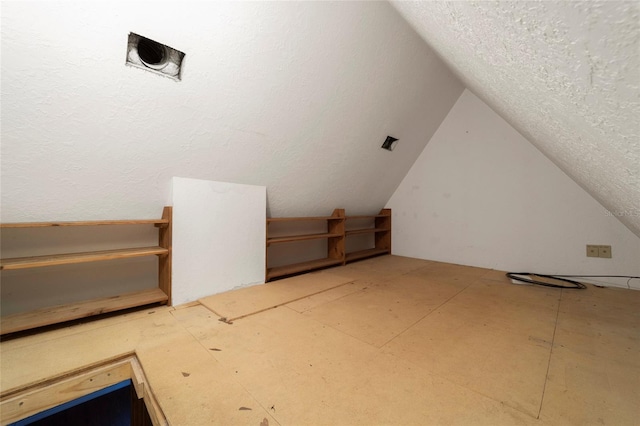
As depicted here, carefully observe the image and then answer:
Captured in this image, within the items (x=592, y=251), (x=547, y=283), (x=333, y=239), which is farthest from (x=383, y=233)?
(x=592, y=251)

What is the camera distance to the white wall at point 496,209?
2188mm

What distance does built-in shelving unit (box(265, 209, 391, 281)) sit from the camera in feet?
7.69

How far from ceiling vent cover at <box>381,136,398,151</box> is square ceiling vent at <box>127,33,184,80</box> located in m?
2.01

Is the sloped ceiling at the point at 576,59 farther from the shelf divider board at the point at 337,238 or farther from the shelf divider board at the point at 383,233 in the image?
the shelf divider board at the point at 383,233

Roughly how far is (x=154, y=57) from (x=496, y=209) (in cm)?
320

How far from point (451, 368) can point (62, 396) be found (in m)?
1.55

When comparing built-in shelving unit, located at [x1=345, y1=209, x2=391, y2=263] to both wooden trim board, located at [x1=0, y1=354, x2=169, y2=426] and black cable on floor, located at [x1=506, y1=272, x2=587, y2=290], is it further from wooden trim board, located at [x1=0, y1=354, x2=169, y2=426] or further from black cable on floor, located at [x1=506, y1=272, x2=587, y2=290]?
wooden trim board, located at [x1=0, y1=354, x2=169, y2=426]

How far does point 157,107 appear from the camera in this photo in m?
1.34

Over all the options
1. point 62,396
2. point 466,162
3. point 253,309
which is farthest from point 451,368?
point 466,162

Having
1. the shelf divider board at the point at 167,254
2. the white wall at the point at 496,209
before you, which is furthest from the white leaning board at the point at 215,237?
the white wall at the point at 496,209

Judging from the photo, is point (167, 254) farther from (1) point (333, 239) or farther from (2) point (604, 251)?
(2) point (604, 251)

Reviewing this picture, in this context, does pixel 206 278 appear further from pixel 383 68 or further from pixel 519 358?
pixel 383 68

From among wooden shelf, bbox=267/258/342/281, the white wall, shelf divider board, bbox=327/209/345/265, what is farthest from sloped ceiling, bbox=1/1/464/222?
the white wall

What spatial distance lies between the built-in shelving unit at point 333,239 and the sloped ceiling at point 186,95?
1.25ft
